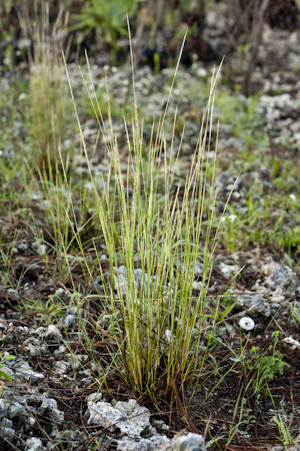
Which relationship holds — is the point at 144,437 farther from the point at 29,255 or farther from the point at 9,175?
the point at 9,175

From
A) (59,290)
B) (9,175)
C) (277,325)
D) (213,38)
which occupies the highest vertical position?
(213,38)

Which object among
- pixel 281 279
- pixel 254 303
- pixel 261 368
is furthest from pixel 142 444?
pixel 281 279

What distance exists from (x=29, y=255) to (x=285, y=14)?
14.4 ft

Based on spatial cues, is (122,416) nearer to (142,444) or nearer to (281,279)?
(142,444)

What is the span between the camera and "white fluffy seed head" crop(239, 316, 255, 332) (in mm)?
1643

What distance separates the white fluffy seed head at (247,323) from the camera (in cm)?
164

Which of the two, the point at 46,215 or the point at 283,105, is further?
the point at 283,105

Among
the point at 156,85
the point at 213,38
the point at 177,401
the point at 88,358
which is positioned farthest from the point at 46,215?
the point at 213,38

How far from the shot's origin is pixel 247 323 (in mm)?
1672

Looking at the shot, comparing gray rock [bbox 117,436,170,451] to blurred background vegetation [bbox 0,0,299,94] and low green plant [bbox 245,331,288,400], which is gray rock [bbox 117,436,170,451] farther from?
blurred background vegetation [bbox 0,0,299,94]

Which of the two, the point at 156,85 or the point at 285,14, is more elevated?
the point at 285,14

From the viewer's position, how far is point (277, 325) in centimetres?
173

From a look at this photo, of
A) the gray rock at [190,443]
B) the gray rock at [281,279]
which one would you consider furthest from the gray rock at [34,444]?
the gray rock at [281,279]

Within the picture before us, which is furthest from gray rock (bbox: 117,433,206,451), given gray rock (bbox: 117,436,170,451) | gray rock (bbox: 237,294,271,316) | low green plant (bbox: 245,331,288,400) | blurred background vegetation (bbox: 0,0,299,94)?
blurred background vegetation (bbox: 0,0,299,94)
